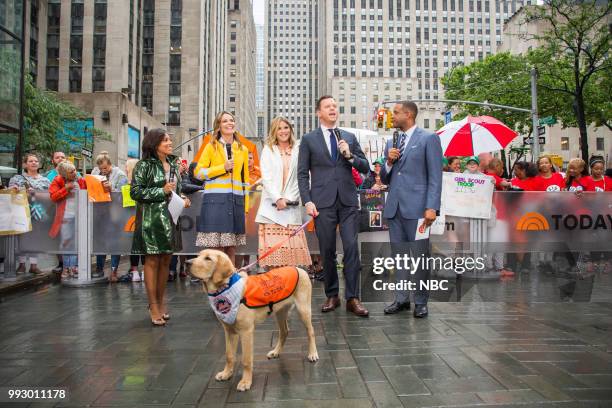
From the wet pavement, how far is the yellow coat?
147 cm

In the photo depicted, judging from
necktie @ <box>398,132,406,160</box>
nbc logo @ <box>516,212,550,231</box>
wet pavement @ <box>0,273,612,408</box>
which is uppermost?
necktie @ <box>398,132,406,160</box>

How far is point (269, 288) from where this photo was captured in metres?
3.14

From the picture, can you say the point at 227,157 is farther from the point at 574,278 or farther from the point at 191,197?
→ the point at 574,278

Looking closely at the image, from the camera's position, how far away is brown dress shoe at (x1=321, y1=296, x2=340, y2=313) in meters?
5.20

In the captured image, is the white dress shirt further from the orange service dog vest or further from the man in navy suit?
the orange service dog vest

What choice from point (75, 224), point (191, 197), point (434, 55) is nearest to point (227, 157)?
point (191, 197)

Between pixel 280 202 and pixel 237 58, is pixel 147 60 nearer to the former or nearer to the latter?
pixel 237 58

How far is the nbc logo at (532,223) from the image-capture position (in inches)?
310

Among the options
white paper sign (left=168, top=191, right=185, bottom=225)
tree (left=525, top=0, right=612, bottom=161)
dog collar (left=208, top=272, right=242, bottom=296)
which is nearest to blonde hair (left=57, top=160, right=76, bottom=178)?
white paper sign (left=168, top=191, right=185, bottom=225)

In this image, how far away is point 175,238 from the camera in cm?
517

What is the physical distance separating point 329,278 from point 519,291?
120 inches

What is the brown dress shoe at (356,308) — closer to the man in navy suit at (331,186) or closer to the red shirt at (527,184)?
the man in navy suit at (331,186)

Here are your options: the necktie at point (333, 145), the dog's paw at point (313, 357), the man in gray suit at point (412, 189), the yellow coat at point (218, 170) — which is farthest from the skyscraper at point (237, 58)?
the dog's paw at point (313, 357)

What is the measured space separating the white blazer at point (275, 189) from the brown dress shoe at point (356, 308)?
3.48ft
